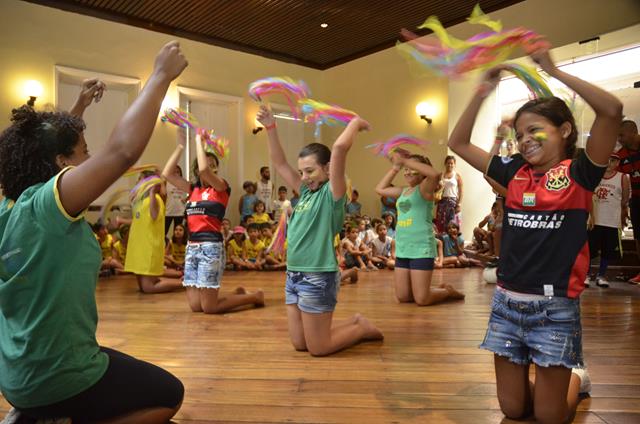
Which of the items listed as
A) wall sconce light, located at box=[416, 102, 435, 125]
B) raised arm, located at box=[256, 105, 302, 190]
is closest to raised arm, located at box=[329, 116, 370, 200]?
raised arm, located at box=[256, 105, 302, 190]

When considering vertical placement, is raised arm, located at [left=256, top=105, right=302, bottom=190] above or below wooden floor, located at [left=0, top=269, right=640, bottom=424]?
above

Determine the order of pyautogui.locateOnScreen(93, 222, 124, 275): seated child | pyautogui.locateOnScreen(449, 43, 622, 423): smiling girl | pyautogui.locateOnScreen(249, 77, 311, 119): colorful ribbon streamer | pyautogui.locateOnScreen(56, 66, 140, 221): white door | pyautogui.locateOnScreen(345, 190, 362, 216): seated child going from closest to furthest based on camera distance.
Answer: pyautogui.locateOnScreen(449, 43, 622, 423): smiling girl, pyautogui.locateOnScreen(249, 77, 311, 119): colorful ribbon streamer, pyautogui.locateOnScreen(93, 222, 124, 275): seated child, pyautogui.locateOnScreen(56, 66, 140, 221): white door, pyautogui.locateOnScreen(345, 190, 362, 216): seated child

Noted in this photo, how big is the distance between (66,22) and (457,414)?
26.7 feet

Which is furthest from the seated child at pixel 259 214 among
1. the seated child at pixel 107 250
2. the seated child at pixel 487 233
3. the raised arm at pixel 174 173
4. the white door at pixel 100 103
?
the raised arm at pixel 174 173

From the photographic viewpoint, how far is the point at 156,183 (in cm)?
564

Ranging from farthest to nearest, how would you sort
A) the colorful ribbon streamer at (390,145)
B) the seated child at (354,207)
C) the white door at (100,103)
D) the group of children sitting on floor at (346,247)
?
the seated child at (354,207), the white door at (100,103), the group of children sitting on floor at (346,247), the colorful ribbon streamer at (390,145)

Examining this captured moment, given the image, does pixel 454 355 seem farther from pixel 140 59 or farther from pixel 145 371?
pixel 140 59

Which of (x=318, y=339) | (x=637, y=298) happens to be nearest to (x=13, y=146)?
(x=318, y=339)

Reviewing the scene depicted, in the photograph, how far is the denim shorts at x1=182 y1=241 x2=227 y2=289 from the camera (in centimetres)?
438

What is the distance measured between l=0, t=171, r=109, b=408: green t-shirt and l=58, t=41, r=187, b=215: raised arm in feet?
0.39

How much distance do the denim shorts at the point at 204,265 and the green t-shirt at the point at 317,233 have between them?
55.5 inches

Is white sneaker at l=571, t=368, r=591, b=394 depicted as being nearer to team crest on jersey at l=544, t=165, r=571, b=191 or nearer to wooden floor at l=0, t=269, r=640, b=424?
wooden floor at l=0, t=269, r=640, b=424

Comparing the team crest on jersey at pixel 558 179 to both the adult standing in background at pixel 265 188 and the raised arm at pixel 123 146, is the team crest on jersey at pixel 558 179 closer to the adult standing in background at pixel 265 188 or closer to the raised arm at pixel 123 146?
the raised arm at pixel 123 146

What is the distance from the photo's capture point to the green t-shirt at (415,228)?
15.3ft
